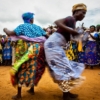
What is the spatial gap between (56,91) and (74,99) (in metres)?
0.84

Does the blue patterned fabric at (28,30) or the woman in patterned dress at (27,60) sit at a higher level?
the blue patterned fabric at (28,30)

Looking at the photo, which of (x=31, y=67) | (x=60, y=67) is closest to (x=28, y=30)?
(x=31, y=67)

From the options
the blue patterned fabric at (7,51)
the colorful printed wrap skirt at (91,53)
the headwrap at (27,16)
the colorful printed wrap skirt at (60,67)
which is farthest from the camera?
the blue patterned fabric at (7,51)

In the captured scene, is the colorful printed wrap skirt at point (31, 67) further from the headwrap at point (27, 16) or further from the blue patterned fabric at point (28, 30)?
the headwrap at point (27, 16)

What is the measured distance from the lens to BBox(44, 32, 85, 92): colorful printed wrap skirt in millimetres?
3152

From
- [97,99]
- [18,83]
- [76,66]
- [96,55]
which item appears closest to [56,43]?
[76,66]

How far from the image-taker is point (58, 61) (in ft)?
10.6

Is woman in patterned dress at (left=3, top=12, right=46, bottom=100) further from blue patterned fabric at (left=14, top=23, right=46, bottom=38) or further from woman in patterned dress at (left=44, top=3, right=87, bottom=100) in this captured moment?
woman in patterned dress at (left=44, top=3, right=87, bottom=100)

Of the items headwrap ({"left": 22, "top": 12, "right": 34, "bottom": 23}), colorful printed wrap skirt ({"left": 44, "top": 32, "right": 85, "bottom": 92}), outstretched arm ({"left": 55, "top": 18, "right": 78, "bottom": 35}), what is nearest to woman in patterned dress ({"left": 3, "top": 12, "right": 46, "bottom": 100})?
headwrap ({"left": 22, "top": 12, "right": 34, "bottom": 23})

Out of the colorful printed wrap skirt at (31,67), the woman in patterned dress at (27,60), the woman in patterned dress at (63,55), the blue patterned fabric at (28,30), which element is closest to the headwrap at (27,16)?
the woman in patterned dress at (27,60)

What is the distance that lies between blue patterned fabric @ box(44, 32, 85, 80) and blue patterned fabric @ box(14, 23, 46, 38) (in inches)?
19.6

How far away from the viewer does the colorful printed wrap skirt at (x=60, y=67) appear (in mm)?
3152

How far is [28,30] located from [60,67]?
3.49ft

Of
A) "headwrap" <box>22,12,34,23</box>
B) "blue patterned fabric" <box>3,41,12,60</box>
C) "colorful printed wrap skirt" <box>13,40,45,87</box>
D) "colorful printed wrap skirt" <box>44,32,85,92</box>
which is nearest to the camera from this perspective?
"colorful printed wrap skirt" <box>44,32,85,92</box>
